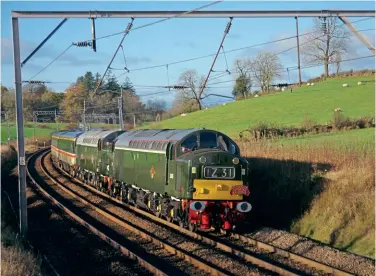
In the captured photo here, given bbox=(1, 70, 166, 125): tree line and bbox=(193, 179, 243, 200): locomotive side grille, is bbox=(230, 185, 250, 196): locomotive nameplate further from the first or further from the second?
bbox=(1, 70, 166, 125): tree line

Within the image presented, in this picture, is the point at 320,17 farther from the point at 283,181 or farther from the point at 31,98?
the point at 31,98

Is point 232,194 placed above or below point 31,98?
below

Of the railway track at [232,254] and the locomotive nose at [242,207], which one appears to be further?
the locomotive nose at [242,207]

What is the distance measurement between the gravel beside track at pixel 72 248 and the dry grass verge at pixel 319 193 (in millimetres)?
5739

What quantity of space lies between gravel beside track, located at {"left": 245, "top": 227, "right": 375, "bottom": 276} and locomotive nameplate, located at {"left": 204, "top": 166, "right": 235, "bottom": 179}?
191 cm

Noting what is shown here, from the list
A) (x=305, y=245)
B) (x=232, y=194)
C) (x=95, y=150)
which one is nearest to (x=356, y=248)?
(x=305, y=245)

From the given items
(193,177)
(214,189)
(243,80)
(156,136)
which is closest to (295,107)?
(243,80)

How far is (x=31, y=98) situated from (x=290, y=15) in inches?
2925

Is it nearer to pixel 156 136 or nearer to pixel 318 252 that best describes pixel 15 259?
pixel 318 252

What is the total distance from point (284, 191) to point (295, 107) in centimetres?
2963

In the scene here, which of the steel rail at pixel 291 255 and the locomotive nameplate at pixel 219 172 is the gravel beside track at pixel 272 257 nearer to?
the steel rail at pixel 291 255

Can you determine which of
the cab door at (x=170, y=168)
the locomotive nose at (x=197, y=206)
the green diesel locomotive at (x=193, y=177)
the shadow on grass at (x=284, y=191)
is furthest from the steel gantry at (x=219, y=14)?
the shadow on grass at (x=284, y=191)

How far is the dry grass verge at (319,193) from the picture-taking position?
14.7m

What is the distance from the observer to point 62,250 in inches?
604
